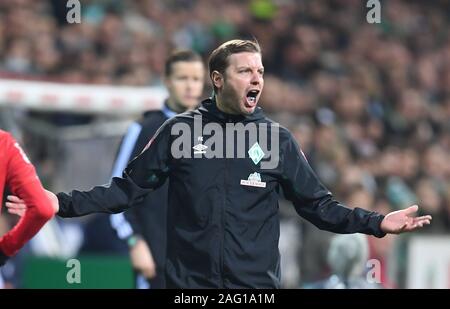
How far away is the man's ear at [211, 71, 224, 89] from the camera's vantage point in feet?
21.3

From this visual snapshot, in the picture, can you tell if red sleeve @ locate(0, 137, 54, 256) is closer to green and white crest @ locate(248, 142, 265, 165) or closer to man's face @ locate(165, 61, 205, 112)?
green and white crest @ locate(248, 142, 265, 165)

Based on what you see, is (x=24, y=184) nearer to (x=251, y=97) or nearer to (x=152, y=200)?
(x=251, y=97)

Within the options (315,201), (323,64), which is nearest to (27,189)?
(315,201)

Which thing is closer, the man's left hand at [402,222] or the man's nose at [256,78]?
the man's left hand at [402,222]

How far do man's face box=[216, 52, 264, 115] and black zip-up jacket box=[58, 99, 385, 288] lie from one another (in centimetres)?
7

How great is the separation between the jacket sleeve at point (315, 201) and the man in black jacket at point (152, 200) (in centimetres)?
179

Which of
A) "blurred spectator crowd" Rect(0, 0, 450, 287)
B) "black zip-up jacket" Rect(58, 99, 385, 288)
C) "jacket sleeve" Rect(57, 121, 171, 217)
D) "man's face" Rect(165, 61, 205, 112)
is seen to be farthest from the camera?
"blurred spectator crowd" Rect(0, 0, 450, 287)

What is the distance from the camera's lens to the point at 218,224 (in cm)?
623

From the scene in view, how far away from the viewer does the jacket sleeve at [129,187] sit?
6344 mm

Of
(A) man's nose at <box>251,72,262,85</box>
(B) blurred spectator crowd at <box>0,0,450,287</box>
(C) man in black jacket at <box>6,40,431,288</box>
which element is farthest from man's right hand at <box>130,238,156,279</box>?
(B) blurred spectator crowd at <box>0,0,450,287</box>

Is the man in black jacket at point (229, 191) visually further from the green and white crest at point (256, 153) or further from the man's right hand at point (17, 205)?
the man's right hand at point (17, 205)

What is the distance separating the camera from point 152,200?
26.5 feet

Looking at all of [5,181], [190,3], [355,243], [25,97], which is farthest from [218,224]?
[190,3]

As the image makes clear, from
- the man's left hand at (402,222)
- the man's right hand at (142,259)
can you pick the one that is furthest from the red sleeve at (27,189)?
the man's right hand at (142,259)
